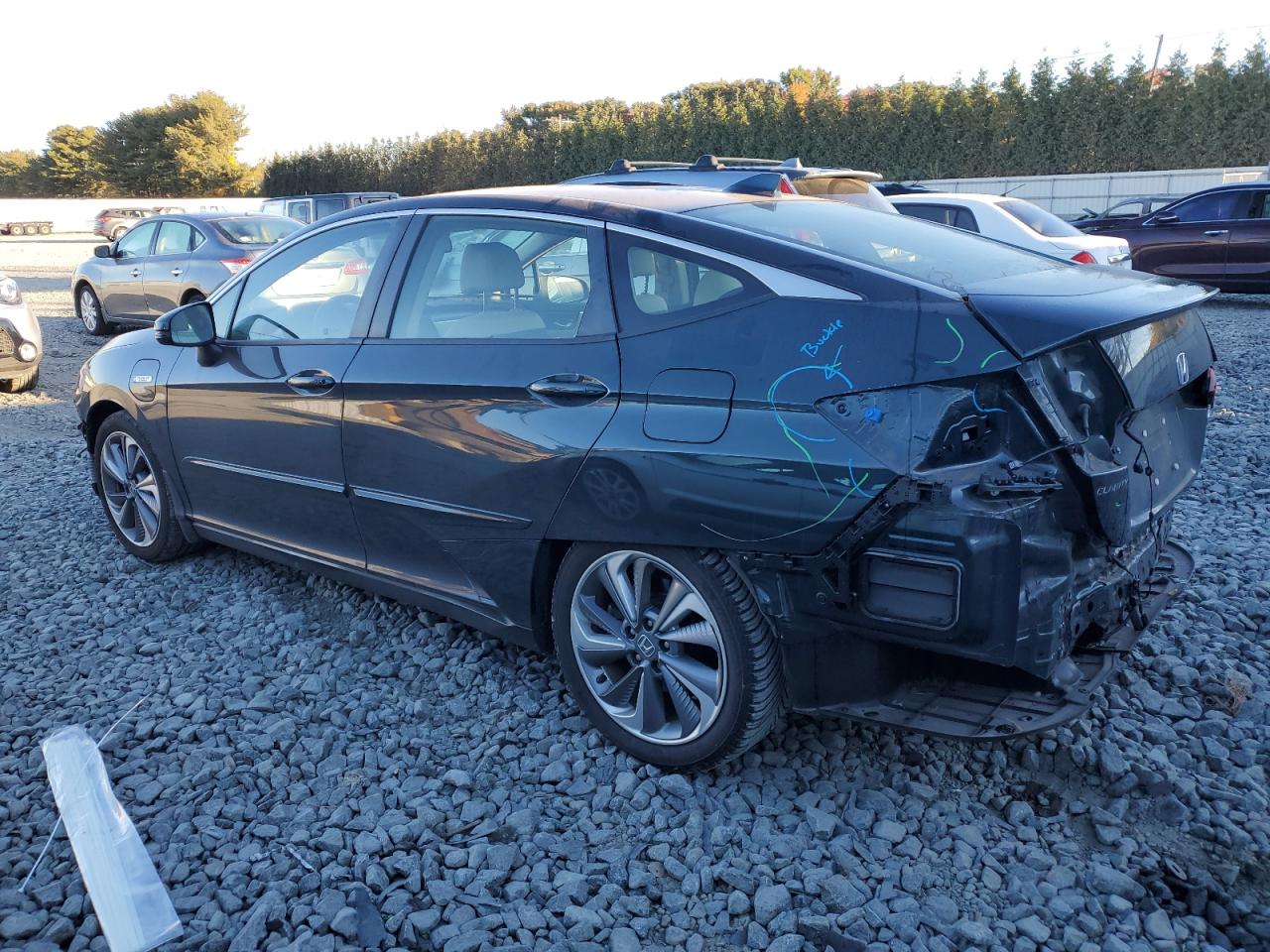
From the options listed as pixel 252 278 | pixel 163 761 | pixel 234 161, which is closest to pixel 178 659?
pixel 163 761

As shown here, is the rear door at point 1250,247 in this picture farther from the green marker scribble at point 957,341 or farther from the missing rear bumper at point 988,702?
the green marker scribble at point 957,341

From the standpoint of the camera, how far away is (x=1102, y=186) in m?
26.0

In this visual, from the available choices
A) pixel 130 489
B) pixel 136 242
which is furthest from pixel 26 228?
pixel 130 489

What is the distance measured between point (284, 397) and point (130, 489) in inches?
62.1

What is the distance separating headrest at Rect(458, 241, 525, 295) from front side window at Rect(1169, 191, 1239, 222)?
12713mm

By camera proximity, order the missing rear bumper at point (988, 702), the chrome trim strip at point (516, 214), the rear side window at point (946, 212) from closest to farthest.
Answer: the missing rear bumper at point (988, 702) < the chrome trim strip at point (516, 214) < the rear side window at point (946, 212)

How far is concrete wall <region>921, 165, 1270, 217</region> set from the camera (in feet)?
81.7

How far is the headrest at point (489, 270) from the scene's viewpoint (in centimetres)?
342

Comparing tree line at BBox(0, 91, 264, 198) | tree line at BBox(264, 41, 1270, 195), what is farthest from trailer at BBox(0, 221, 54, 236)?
tree line at BBox(264, 41, 1270, 195)

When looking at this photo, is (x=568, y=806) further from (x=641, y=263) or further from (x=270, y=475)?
(x=270, y=475)

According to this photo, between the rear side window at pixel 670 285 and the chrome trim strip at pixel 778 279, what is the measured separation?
15 millimetres

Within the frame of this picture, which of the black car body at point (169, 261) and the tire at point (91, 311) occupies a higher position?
the black car body at point (169, 261)

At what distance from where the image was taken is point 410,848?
2.80 metres

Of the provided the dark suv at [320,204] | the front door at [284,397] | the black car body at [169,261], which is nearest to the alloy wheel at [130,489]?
the front door at [284,397]
